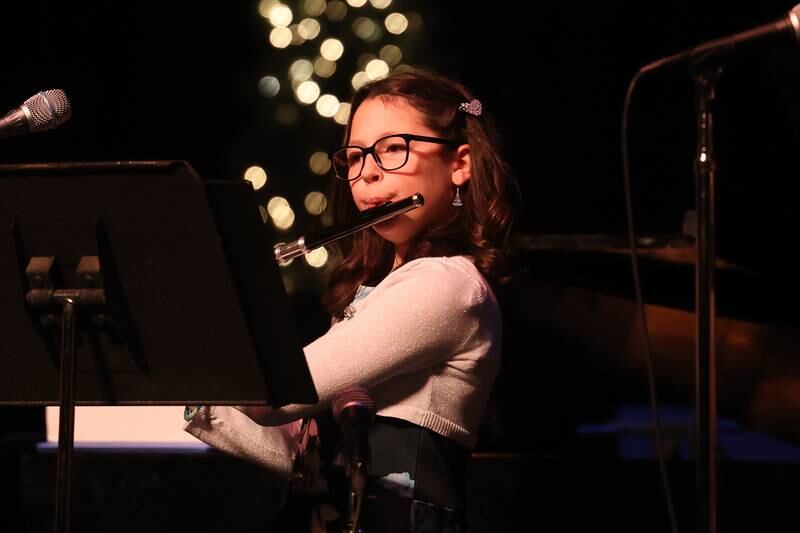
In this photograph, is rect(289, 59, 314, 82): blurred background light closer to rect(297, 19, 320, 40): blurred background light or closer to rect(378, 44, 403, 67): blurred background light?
rect(297, 19, 320, 40): blurred background light

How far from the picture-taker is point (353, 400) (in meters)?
1.35

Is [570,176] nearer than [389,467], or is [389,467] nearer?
[389,467]

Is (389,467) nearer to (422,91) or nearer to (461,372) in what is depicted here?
(461,372)

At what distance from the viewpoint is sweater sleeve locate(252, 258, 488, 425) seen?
4.62 feet

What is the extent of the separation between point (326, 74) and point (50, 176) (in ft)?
9.89

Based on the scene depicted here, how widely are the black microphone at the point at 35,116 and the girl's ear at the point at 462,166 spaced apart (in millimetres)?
654

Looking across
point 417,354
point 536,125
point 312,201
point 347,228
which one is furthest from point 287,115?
point 417,354

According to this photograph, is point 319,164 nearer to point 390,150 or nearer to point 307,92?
point 307,92

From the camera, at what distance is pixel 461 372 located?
4.99 ft

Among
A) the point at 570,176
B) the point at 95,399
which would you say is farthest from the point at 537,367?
the point at 95,399

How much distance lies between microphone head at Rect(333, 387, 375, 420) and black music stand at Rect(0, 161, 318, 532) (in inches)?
7.9

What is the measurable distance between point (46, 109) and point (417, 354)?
59cm

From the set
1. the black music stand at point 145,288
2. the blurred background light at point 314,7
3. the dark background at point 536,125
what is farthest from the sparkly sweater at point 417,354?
the blurred background light at point 314,7

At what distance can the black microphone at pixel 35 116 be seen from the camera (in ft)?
4.26
